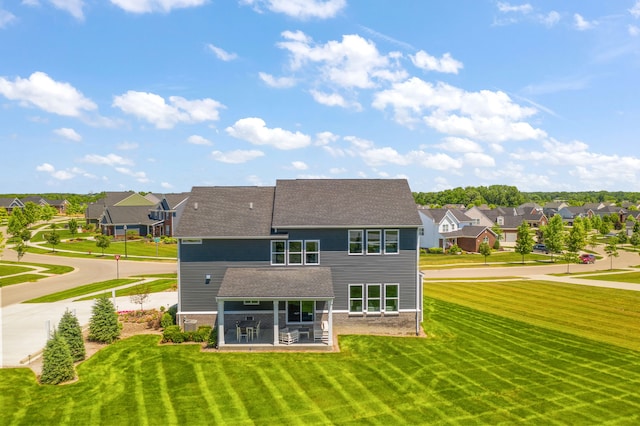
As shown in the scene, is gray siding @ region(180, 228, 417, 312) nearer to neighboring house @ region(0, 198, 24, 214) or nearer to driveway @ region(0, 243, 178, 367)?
driveway @ region(0, 243, 178, 367)

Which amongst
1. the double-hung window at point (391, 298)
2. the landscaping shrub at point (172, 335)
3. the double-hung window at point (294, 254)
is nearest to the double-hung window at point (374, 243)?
the double-hung window at point (391, 298)

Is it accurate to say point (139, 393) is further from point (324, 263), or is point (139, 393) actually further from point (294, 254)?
point (324, 263)

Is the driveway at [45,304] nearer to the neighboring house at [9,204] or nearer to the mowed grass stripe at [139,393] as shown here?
the mowed grass stripe at [139,393]

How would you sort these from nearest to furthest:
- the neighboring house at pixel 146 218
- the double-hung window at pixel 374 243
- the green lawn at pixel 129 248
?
the double-hung window at pixel 374 243
the green lawn at pixel 129 248
the neighboring house at pixel 146 218

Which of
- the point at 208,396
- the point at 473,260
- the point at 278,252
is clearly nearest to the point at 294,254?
the point at 278,252

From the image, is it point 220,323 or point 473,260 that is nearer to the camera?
point 220,323

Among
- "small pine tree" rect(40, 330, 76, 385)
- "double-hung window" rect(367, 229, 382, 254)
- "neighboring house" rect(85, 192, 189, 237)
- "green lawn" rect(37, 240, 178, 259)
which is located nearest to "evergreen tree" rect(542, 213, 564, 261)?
"double-hung window" rect(367, 229, 382, 254)
